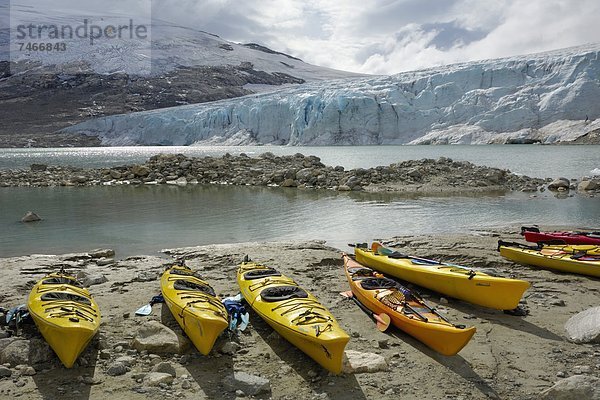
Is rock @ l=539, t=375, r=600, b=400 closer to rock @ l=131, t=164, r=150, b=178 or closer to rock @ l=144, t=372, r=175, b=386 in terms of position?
rock @ l=144, t=372, r=175, b=386

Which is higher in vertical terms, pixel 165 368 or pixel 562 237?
pixel 562 237

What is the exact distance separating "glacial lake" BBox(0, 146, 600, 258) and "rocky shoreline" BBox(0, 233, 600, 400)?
12.9 ft

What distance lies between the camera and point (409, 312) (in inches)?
195

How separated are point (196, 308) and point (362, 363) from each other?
1.72 metres

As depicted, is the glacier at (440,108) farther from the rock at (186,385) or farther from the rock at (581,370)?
the rock at (186,385)

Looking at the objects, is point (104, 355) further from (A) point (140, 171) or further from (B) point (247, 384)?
(A) point (140, 171)

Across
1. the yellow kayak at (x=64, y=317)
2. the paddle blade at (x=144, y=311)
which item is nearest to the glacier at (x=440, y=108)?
the paddle blade at (x=144, y=311)

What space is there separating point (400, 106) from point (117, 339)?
149ft

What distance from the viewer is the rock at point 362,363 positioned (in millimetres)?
4148

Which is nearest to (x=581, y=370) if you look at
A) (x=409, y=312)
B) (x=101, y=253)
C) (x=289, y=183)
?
(x=409, y=312)

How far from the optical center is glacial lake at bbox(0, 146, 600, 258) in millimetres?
10391

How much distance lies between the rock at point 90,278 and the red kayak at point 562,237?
25.1 ft

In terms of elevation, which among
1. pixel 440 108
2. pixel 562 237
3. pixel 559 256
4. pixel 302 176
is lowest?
pixel 559 256

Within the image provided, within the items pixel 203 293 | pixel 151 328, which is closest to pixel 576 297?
pixel 203 293
